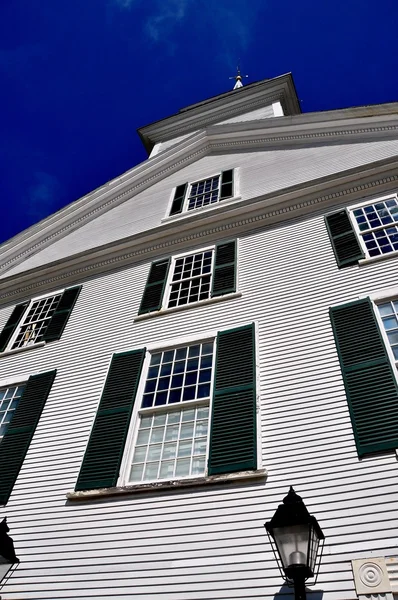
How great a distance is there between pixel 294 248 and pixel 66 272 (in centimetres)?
621

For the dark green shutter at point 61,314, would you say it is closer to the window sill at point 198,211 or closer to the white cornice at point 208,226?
the white cornice at point 208,226

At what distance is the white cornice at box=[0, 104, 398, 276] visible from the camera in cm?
1378

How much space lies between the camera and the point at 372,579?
480cm

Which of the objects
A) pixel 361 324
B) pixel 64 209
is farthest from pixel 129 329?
pixel 64 209

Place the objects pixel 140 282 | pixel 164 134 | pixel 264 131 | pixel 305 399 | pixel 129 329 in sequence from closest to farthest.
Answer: pixel 305 399 → pixel 129 329 → pixel 140 282 → pixel 264 131 → pixel 164 134

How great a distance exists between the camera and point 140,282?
432 inches

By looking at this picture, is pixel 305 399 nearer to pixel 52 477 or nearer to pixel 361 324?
pixel 361 324

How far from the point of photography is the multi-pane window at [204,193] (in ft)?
43.2

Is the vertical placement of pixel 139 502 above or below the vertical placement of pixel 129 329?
below

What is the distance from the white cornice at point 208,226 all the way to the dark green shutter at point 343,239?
0.71 m

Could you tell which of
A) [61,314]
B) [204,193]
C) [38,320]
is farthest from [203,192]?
[38,320]

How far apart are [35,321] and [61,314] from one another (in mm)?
898

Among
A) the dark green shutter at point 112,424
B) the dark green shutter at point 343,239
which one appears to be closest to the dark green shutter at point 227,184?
the dark green shutter at point 343,239

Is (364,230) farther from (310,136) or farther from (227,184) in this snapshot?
(310,136)
